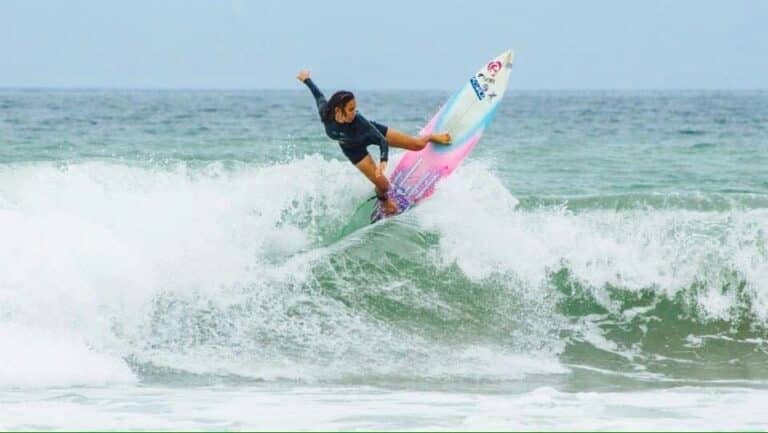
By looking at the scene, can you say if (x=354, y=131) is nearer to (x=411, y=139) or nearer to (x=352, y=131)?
(x=352, y=131)

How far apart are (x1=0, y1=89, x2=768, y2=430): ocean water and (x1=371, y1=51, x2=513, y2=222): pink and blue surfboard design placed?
17 cm

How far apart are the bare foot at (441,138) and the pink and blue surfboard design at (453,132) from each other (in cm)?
6

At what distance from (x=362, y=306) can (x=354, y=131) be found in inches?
61.4

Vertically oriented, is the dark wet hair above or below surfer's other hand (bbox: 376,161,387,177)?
above

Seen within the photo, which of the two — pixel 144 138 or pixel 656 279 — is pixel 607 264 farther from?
pixel 144 138

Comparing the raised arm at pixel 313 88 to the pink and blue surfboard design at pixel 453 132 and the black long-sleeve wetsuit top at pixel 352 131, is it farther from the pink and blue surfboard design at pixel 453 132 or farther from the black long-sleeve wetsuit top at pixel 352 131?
the pink and blue surfboard design at pixel 453 132

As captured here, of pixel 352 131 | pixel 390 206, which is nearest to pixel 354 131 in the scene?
pixel 352 131

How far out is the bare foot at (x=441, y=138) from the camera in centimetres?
1051

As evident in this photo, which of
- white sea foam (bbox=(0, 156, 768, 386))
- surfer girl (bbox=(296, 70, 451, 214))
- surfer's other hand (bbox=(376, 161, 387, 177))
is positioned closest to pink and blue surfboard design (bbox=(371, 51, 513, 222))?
white sea foam (bbox=(0, 156, 768, 386))

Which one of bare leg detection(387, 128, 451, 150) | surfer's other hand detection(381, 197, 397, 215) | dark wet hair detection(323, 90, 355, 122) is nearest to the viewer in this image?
dark wet hair detection(323, 90, 355, 122)

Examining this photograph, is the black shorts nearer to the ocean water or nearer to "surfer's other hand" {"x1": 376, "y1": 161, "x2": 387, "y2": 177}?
"surfer's other hand" {"x1": 376, "y1": 161, "x2": 387, "y2": 177}

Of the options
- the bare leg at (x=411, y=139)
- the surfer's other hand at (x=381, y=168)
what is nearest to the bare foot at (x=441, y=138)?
the bare leg at (x=411, y=139)

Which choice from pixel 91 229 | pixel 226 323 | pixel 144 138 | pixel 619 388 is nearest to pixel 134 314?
pixel 226 323

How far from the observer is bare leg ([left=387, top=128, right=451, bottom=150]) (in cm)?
984
